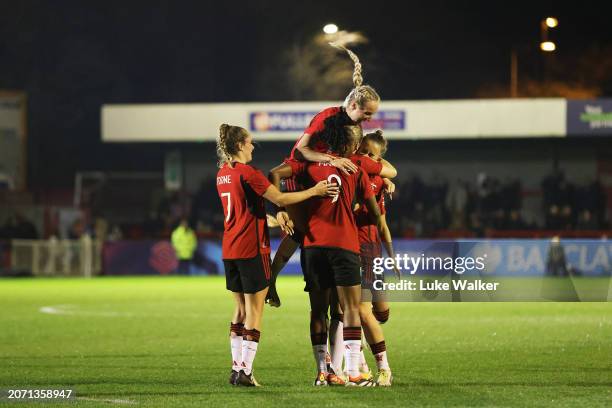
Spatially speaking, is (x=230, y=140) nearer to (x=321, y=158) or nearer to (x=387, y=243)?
(x=321, y=158)

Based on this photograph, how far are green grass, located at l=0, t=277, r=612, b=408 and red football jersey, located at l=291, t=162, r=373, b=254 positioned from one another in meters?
1.17

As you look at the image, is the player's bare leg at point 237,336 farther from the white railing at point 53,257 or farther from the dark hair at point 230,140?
the white railing at point 53,257

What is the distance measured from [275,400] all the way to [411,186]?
32047 mm

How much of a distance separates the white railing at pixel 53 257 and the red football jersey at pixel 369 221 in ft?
87.5

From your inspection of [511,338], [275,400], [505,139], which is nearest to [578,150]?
[505,139]

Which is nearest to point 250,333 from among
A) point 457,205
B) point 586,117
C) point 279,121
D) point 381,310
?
point 381,310

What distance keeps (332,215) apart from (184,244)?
A: 26.3m

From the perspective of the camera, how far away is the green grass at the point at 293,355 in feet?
29.7

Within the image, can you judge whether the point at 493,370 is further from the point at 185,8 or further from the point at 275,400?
the point at 185,8

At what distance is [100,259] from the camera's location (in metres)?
36.6

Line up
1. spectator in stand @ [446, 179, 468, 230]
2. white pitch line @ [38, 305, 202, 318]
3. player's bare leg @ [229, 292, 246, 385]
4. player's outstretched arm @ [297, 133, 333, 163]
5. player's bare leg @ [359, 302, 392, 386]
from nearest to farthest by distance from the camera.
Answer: player's outstretched arm @ [297, 133, 333, 163] < player's bare leg @ [359, 302, 392, 386] < player's bare leg @ [229, 292, 246, 385] < white pitch line @ [38, 305, 202, 318] < spectator in stand @ [446, 179, 468, 230]

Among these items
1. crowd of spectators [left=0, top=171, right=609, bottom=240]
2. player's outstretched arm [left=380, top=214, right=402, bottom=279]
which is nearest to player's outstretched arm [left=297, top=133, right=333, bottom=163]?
player's outstretched arm [left=380, top=214, right=402, bottom=279]

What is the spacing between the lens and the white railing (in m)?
35.9

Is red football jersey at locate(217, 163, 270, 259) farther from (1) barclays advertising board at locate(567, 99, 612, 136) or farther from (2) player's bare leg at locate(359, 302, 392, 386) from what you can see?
(1) barclays advertising board at locate(567, 99, 612, 136)
